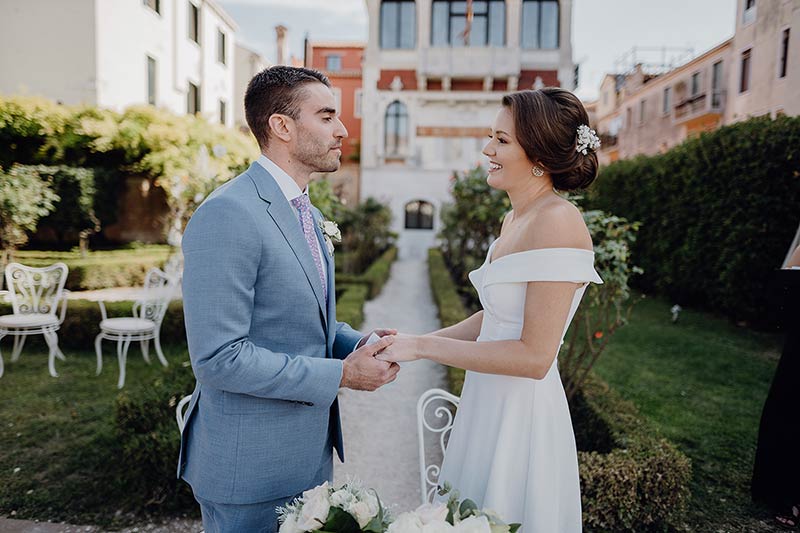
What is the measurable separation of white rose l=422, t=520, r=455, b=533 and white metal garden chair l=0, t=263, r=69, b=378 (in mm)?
5892

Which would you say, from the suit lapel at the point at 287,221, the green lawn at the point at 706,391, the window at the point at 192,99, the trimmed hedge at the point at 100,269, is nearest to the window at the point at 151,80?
the window at the point at 192,99

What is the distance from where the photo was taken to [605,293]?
468cm

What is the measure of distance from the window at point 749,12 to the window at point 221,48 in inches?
823

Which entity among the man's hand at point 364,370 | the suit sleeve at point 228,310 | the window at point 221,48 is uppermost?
the window at point 221,48

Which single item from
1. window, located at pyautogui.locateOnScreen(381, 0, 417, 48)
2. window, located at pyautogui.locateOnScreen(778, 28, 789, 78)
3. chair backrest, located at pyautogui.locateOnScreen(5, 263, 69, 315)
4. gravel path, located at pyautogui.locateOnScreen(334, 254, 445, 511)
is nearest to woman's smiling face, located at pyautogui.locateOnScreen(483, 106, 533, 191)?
gravel path, located at pyautogui.locateOnScreen(334, 254, 445, 511)

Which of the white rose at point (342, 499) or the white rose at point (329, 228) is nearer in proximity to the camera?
the white rose at point (342, 499)

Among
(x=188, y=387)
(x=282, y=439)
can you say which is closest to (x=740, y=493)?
(x=282, y=439)

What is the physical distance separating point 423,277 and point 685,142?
758cm

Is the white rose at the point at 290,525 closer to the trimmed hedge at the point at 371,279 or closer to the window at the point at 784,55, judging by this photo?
the window at the point at 784,55

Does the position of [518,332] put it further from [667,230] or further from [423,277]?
[423,277]

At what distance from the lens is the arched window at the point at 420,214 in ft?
80.7

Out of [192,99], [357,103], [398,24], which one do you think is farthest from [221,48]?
[357,103]

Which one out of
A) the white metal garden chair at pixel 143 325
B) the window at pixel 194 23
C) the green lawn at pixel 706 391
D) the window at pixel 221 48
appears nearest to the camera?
the green lawn at pixel 706 391

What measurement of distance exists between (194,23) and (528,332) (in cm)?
2218
